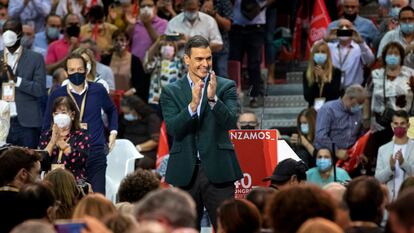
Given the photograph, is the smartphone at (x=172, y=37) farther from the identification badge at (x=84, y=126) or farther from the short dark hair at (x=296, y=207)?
the short dark hair at (x=296, y=207)

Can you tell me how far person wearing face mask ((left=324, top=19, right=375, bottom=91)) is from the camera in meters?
20.2

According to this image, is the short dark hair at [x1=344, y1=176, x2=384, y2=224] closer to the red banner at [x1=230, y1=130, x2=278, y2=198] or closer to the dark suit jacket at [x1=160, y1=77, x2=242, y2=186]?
the dark suit jacket at [x1=160, y1=77, x2=242, y2=186]

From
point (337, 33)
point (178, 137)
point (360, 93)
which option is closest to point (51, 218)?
point (178, 137)

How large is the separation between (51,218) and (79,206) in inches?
13.2

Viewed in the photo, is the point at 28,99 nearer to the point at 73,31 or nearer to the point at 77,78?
the point at 77,78

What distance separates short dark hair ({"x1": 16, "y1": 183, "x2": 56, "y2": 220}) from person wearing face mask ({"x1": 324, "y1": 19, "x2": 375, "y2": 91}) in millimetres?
10526

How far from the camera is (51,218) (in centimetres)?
996

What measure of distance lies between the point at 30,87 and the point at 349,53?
17.2 ft

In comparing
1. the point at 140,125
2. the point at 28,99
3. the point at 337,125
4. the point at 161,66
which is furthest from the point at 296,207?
the point at 161,66

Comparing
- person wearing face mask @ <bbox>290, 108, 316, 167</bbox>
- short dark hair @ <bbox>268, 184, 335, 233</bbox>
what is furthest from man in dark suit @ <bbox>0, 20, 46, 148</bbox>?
short dark hair @ <bbox>268, 184, 335, 233</bbox>

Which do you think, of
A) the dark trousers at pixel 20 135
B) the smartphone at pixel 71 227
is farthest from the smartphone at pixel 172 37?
the smartphone at pixel 71 227

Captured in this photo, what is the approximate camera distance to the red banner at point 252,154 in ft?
45.2

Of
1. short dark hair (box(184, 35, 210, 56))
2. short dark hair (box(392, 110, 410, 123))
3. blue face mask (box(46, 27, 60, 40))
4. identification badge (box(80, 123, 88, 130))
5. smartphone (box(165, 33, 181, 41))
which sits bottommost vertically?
short dark hair (box(392, 110, 410, 123))

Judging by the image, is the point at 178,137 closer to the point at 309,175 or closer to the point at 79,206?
the point at 79,206
